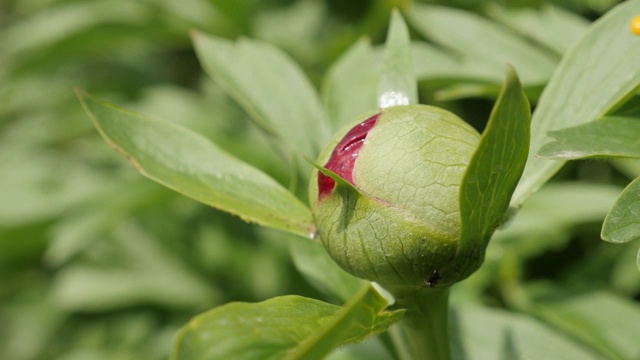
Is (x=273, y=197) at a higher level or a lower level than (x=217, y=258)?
higher

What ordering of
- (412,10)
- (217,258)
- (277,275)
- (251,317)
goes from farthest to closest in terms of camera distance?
(217,258) → (277,275) → (412,10) → (251,317)

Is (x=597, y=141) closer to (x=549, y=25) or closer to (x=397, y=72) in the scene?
(x=397, y=72)

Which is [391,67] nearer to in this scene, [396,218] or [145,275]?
[396,218]

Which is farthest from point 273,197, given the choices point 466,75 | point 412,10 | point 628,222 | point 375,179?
point 412,10

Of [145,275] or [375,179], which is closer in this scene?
[375,179]

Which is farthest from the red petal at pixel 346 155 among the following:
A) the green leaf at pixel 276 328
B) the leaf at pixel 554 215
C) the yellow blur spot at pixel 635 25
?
the leaf at pixel 554 215

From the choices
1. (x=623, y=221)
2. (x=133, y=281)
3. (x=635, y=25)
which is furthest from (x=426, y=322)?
(x=133, y=281)
